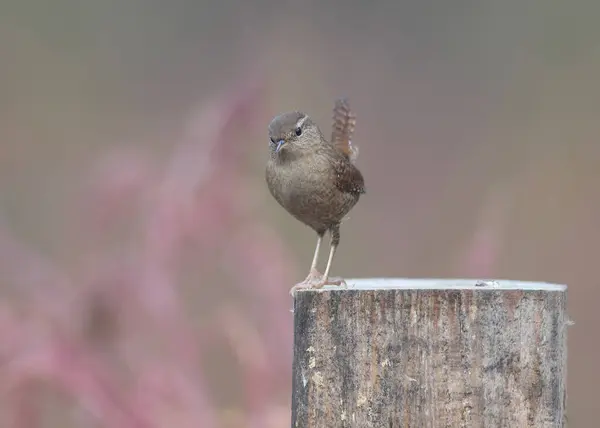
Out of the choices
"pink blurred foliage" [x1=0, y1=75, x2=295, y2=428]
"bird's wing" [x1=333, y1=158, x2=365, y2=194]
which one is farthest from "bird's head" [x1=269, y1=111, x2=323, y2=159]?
"pink blurred foliage" [x1=0, y1=75, x2=295, y2=428]

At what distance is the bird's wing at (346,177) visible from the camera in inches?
155

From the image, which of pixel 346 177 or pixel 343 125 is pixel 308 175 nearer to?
pixel 346 177

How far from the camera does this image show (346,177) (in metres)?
3.96

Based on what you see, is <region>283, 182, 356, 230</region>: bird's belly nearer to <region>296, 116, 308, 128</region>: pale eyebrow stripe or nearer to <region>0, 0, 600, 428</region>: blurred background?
<region>296, 116, 308, 128</region>: pale eyebrow stripe

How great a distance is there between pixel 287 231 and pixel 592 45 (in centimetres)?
273

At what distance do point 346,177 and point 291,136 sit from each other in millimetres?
219

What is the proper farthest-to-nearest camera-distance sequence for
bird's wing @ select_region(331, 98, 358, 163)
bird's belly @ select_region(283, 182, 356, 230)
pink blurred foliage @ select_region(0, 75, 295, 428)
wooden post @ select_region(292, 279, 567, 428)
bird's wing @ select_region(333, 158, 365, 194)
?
bird's wing @ select_region(331, 98, 358, 163) → pink blurred foliage @ select_region(0, 75, 295, 428) → bird's wing @ select_region(333, 158, 365, 194) → bird's belly @ select_region(283, 182, 356, 230) → wooden post @ select_region(292, 279, 567, 428)

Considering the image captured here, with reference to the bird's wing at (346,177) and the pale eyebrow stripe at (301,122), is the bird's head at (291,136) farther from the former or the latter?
the bird's wing at (346,177)

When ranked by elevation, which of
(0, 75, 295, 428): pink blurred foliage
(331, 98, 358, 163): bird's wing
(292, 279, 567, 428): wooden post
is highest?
(331, 98, 358, 163): bird's wing

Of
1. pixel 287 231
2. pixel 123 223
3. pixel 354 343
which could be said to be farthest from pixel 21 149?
pixel 354 343

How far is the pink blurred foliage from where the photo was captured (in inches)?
160

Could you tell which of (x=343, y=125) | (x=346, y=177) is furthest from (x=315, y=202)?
(x=343, y=125)

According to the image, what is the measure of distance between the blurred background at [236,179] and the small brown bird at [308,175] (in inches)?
19.4

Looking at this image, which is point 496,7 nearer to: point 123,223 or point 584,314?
point 584,314
